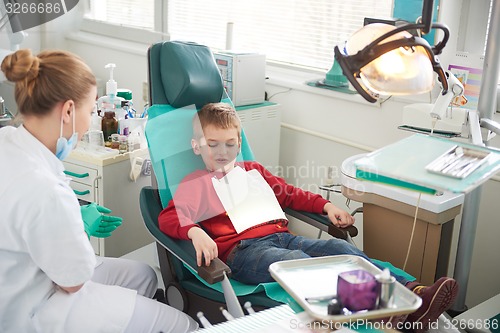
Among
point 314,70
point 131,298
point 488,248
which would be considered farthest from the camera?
point 314,70

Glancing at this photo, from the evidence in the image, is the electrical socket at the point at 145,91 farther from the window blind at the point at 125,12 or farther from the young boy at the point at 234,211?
the young boy at the point at 234,211

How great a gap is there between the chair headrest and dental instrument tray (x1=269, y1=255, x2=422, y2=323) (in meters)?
1.06

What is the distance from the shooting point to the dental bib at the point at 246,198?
2.21 m

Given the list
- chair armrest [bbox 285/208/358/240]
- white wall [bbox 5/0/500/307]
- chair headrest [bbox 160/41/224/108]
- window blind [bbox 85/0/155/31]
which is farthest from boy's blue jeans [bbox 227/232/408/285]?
window blind [bbox 85/0/155/31]

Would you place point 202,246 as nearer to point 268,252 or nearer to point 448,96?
point 268,252

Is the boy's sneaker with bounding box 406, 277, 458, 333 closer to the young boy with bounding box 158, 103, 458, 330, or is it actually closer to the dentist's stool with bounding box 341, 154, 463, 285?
the young boy with bounding box 158, 103, 458, 330

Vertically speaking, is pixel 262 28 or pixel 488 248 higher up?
pixel 262 28

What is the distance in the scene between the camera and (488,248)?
256 centimetres

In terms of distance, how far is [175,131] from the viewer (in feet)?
7.59

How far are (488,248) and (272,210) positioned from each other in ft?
3.19

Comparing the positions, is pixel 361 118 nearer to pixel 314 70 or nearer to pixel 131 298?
pixel 314 70

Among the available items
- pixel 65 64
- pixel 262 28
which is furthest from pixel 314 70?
pixel 65 64

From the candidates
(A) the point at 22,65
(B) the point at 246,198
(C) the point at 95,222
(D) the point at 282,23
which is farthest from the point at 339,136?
(A) the point at 22,65

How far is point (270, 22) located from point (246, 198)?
4.71 feet
